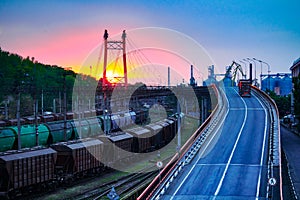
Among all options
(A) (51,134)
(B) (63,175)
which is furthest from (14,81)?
(B) (63,175)

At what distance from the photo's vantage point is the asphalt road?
2300 centimetres

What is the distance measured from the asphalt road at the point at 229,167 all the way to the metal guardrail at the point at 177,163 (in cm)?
46

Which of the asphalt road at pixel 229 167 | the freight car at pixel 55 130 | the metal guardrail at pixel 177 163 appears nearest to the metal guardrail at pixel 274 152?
the asphalt road at pixel 229 167

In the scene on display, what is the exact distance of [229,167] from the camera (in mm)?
28422

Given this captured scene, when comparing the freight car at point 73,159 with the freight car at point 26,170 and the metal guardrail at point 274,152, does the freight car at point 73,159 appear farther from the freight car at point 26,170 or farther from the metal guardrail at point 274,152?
the metal guardrail at point 274,152

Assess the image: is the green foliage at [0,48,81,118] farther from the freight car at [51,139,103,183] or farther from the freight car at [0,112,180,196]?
the freight car at [51,139,103,183]

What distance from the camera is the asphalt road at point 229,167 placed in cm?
2300

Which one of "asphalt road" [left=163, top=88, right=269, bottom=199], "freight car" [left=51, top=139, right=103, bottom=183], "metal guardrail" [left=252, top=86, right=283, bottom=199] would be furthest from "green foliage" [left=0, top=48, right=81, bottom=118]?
"metal guardrail" [left=252, top=86, right=283, bottom=199]

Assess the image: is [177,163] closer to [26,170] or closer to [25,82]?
[26,170]

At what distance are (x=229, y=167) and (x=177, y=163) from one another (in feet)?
12.6

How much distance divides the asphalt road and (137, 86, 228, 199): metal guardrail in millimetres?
456

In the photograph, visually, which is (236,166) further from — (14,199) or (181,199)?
(14,199)

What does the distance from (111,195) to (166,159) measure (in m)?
26.3

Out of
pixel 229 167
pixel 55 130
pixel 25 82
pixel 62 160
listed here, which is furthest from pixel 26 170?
pixel 25 82
